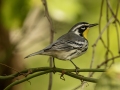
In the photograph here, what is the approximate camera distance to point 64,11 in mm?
1989

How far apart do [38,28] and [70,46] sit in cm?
131

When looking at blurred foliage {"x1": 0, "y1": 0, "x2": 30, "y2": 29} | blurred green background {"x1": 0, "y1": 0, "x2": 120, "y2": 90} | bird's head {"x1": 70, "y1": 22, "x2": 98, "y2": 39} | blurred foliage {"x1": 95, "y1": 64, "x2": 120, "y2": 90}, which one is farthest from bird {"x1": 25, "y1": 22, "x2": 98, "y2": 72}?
blurred foliage {"x1": 95, "y1": 64, "x2": 120, "y2": 90}

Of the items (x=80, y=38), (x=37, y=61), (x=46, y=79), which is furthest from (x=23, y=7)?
(x=46, y=79)

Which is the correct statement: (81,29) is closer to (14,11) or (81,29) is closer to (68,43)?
(68,43)

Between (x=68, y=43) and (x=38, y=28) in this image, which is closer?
(x=68, y=43)

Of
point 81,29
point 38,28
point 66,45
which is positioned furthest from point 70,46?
point 38,28

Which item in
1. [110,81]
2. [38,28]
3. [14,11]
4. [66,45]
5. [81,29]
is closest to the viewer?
[110,81]

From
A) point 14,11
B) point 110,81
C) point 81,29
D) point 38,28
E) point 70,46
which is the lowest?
point 110,81

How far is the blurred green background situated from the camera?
200cm

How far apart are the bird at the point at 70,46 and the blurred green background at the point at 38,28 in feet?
0.34

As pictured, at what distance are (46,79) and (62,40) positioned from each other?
169 cm

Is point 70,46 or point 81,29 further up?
point 81,29

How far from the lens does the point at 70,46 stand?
6.95 feet

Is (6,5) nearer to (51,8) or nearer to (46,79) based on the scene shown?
(51,8)
